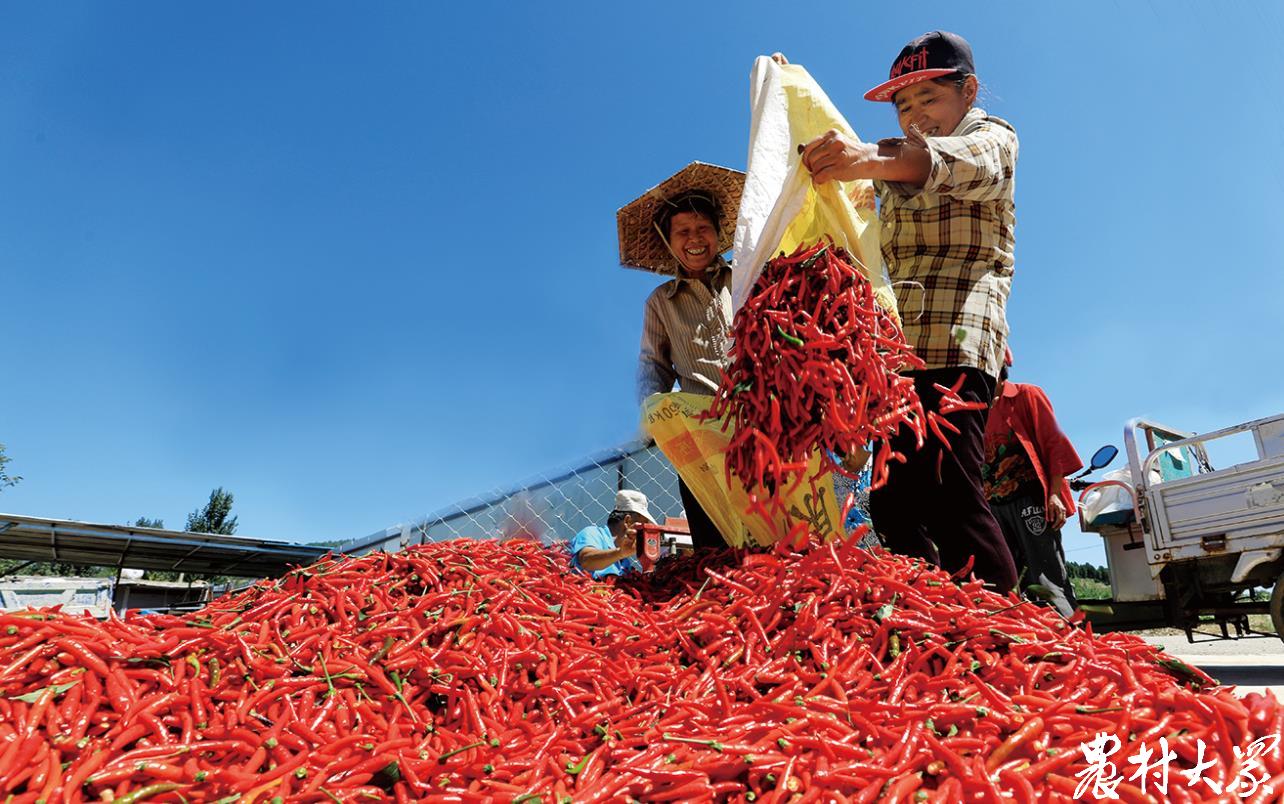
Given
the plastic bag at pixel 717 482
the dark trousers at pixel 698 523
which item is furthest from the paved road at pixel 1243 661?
the dark trousers at pixel 698 523

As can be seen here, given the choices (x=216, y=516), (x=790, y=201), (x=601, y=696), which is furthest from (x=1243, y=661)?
(x=216, y=516)

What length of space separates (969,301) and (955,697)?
58.0 inches

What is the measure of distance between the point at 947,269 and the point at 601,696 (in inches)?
74.7

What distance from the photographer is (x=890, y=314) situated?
264 cm

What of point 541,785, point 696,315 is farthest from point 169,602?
point 541,785

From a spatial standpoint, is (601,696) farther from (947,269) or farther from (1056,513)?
(1056,513)

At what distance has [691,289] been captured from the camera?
3711mm

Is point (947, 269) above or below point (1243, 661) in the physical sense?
above

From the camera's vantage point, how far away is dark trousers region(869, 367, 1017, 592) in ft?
8.36

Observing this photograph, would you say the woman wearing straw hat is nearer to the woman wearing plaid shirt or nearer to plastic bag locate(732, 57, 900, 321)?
plastic bag locate(732, 57, 900, 321)

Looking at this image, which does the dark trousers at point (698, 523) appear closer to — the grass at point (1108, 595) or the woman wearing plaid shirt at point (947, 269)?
the woman wearing plaid shirt at point (947, 269)

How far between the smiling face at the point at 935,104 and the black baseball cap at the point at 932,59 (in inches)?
1.4

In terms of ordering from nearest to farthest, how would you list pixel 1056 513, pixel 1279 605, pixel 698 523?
pixel 698 523 < pixel 1056 513 < pixel 1279 605

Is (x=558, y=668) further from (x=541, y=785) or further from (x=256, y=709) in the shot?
(x=256, y=709)
